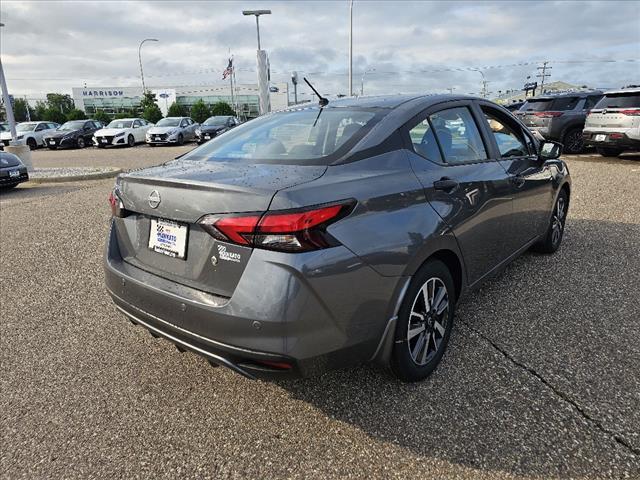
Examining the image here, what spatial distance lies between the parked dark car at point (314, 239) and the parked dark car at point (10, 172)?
8948 millimetres

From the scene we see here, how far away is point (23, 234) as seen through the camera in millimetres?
6230

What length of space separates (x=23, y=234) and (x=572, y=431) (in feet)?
21.8

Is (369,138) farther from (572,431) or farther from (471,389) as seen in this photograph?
(572,431)

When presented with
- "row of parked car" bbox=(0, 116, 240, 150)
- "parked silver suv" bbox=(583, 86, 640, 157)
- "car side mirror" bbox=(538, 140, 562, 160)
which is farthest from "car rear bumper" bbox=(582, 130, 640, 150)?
"row of parked car" bbox=(0, 116, 240, 150)

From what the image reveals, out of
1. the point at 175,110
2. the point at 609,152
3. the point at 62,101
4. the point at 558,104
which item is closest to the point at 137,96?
the point at 62,101

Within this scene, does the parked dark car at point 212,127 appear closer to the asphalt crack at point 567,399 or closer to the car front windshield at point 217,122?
the car front windshield at point 217,122

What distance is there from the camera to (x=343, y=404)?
2.51 meters

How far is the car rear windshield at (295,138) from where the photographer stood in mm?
2477

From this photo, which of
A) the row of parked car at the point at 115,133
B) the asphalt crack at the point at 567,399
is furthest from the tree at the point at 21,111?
the asphalt crack at the point at 567,399

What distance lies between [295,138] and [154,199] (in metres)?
0.91

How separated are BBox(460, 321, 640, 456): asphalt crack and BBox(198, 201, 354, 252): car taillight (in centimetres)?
158

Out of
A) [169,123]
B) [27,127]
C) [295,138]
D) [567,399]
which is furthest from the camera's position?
[27,127]

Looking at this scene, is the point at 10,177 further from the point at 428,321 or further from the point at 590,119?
the point at 590,119

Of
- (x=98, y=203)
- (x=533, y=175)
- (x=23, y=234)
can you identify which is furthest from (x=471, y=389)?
(x=98, y=203)
